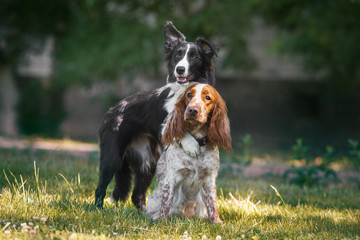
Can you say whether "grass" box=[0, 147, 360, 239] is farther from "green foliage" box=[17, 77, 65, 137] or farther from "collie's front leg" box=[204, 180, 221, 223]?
"green foliage" box=[17, 77, 65, 137]

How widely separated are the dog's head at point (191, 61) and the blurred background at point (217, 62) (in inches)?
254

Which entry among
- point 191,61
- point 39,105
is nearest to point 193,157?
point 191,61

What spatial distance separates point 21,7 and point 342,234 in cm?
1419

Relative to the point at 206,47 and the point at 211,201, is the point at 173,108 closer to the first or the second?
the point at 206,47

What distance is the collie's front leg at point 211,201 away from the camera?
4.10 m

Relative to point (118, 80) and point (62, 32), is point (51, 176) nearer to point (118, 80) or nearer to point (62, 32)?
point (118, 80)

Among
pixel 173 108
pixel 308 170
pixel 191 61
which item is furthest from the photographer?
pixel 308 170

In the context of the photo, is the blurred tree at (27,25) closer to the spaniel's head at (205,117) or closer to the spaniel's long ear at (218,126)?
the spaniel's head at (205,117)

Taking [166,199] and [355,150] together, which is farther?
[355,150]

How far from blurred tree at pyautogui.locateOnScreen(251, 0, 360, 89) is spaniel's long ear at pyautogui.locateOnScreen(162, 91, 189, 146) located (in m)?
7.26

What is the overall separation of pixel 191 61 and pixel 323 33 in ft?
22.9

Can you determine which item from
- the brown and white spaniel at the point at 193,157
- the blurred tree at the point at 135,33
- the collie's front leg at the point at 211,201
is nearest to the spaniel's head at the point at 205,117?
the brown and white spaniel at the point at 193,157

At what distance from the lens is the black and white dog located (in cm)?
446

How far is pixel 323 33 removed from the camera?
34.4 feet
